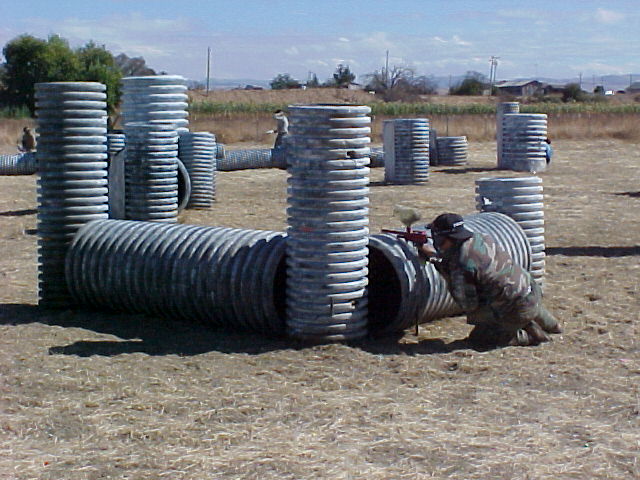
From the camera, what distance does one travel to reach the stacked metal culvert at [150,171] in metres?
11.4

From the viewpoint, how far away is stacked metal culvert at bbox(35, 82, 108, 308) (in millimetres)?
8656

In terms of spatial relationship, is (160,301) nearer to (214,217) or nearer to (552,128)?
(214,217)

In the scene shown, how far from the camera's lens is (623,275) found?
10.3 metres

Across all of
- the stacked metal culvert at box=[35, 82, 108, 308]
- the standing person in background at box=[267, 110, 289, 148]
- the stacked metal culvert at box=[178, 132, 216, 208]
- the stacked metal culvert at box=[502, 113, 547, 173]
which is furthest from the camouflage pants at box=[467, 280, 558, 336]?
the standing person in background at box=[267, 110, 289, 148]

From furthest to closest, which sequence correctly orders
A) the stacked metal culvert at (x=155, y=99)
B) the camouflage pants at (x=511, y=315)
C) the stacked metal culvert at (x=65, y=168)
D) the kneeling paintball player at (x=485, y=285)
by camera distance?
Result: 1. the stacked metal culvert at (x=155, y=99)
2. the stacked metal culvert at (x=65, y=168)
3. the camouflage pants at (x=511, y=315)
4. the kneeling paintball player at (x=485, y=285)

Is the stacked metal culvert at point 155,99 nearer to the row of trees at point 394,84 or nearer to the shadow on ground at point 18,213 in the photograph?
the shadow on ground at point 18,213

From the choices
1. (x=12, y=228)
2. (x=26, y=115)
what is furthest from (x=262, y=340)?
(x=26, y=115)

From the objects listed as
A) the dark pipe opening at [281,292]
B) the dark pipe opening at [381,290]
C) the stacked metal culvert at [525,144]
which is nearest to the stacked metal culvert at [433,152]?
the stacked metal culvert at [525,144]

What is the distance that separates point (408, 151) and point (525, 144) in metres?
4.55

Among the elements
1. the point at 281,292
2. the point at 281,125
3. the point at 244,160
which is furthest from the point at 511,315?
the point at 281,125

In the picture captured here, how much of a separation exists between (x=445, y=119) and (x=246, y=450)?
36586mm

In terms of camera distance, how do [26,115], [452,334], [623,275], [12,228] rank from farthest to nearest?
1. [26,115]
2. [12,228]
3. [623,275]
4. [452,334]

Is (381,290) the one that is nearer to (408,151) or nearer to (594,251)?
(594,251)

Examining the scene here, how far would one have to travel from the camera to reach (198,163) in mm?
16969
